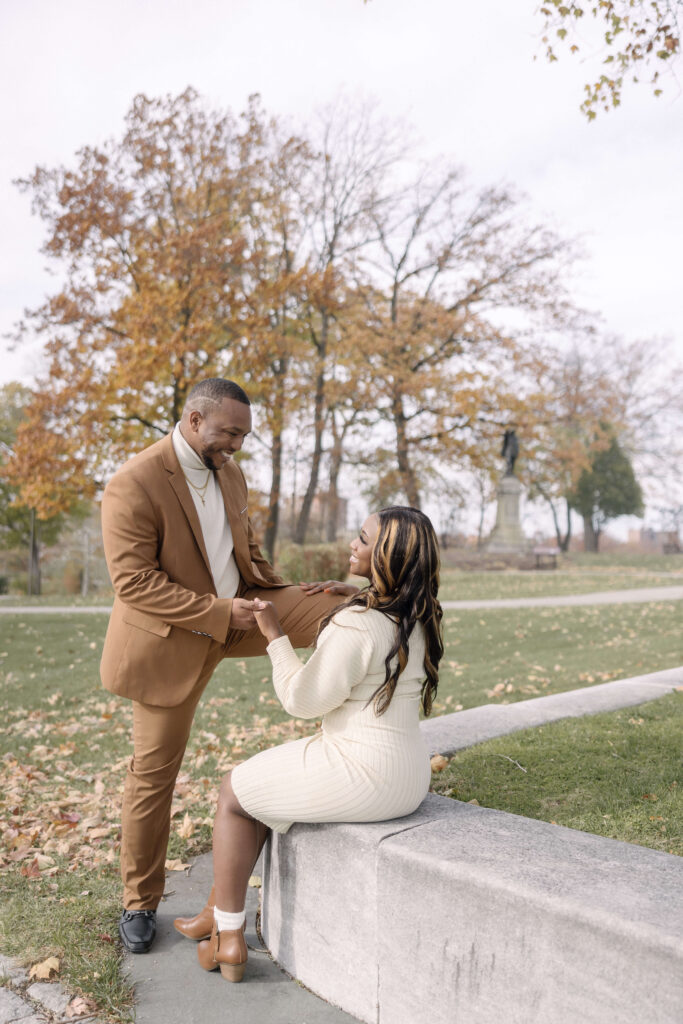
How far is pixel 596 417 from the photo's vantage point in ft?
96.1

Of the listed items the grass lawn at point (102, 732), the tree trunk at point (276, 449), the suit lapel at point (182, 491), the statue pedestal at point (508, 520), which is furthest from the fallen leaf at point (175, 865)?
the statue pedestal at point (508, 520)

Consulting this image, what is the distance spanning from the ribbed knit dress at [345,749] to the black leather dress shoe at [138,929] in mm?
820

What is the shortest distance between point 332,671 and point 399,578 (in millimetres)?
394

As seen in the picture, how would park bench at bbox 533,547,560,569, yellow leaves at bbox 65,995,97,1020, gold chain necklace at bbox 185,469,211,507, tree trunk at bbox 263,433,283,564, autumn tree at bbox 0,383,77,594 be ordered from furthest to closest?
park bench at bbox 533,547,560,569 < autumn tree at bbox 0,383,77,594 < tree trunk at bbox 263,433,283,564 < gold chain necklace at bbox 185,469,211,507 < yellow leaves at bbox 65,995,97,1020

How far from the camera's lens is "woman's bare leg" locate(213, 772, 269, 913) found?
9.80ft

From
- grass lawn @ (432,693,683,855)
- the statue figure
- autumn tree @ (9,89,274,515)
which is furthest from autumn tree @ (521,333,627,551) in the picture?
grass lawn @ (432,693,683,855)

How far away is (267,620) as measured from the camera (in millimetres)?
3223

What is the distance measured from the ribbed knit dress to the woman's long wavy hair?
4 cm

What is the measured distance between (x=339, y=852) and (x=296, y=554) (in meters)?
15.8

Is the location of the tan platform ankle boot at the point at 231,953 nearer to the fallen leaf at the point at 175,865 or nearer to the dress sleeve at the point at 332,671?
the dress sleeve at the point at 332,671

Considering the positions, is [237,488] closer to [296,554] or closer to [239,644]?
[239,644]

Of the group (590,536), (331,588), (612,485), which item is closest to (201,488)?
(331,588)

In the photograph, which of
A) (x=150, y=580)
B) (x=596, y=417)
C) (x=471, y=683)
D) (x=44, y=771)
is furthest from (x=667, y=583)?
(x=150, y=580)

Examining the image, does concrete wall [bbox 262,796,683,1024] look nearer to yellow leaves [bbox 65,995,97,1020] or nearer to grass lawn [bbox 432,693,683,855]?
yellow leaves [bbox 65,995,97,1020]
